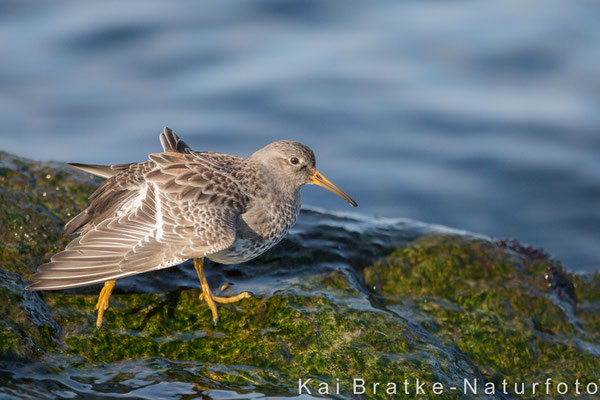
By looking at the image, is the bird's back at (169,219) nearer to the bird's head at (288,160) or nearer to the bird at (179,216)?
the bird at (179,216)

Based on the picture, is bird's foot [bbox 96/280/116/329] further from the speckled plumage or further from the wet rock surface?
the speckled plumage

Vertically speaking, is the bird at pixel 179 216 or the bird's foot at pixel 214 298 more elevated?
the bird at pixel 179 216

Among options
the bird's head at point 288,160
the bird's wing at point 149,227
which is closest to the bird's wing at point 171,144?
the bird's wing at point 149,227

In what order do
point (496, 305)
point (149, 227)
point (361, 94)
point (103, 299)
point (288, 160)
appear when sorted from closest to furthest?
point (103, 299) < point (149, 227) < point (288, 160) < point (496, 305) < point (361, 94)

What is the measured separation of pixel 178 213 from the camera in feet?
20.0

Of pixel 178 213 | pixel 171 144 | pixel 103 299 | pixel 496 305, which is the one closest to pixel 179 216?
pixel 178 213

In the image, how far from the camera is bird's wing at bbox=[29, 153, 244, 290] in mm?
5688

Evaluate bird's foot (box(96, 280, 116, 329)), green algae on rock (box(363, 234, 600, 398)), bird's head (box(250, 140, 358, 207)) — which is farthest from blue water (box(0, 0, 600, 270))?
bird's foot (box(96, 280, 116, 329))

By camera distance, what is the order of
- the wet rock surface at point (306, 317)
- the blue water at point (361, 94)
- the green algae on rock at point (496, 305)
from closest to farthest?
the wet rock surface at point (306, 317)
the green algae on rock at point (496, 305)
the blue water at point (361, 94)

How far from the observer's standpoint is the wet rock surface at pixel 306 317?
5.46m

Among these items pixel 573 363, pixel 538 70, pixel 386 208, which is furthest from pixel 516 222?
pixel 573 363

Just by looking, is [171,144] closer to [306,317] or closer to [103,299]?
[103,299]

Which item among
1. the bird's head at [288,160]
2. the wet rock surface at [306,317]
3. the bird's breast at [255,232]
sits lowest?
the wet rock surface at [306,317]

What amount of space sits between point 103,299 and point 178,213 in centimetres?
100
